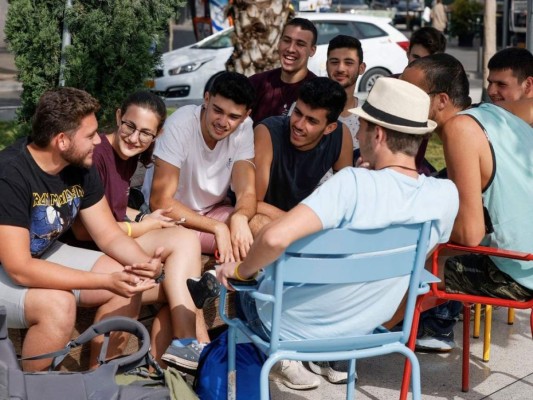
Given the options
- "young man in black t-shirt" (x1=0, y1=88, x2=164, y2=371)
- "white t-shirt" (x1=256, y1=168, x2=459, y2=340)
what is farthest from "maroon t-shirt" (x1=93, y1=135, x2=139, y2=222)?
"white t-shirt" (x1=256, y1=168, x2=459, y2=340)

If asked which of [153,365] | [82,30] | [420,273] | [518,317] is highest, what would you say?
[82,30]

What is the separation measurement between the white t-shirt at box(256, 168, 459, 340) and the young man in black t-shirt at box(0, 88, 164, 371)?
2.41ft

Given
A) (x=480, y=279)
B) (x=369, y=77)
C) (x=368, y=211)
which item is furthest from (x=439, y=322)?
(x=369, y=77)

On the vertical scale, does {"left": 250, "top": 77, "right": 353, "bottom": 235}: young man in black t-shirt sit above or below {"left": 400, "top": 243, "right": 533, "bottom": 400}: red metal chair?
above

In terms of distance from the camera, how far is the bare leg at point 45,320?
3.51m

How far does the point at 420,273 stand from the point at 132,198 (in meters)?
2.12

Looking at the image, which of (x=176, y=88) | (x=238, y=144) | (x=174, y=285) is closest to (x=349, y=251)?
(x=174, y=285)

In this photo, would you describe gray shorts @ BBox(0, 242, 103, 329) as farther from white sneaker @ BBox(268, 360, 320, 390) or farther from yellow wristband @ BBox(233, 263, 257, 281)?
white sneaker @ BBox(268, 360, 320, 390)

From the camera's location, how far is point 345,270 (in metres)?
2.99

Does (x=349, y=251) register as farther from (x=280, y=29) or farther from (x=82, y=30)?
(x=280, y=29)

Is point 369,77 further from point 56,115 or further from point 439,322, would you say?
point 56,115

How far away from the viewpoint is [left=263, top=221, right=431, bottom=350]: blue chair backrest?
2.97m

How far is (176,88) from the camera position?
1395 cm

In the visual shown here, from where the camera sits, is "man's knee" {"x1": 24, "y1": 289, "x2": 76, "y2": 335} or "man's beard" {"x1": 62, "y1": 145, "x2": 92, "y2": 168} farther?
"man's beard" {"x1": 62, "y1": 145, "x2": 92, "y2": 168}
